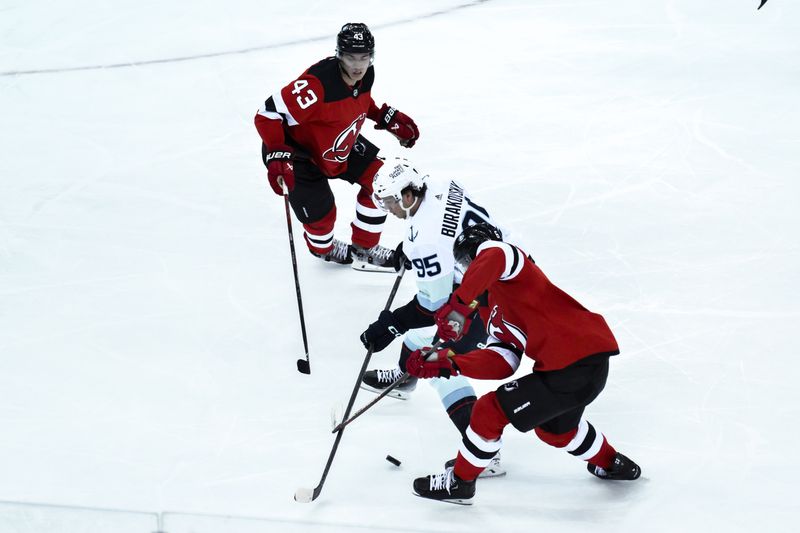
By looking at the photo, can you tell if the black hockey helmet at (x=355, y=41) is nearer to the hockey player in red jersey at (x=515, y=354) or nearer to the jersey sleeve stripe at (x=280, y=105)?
the jersey sleeve stripe at (x=280, y=105)

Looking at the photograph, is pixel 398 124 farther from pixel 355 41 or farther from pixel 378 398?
pixel 378 398

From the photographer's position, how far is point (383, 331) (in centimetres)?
299

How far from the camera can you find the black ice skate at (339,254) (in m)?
3.95

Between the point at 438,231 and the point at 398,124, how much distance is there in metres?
1.16

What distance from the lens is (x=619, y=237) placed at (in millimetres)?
4035

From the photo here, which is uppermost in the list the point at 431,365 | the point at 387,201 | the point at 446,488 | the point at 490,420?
the point at 387,201

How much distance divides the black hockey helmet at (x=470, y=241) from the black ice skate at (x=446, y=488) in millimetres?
600

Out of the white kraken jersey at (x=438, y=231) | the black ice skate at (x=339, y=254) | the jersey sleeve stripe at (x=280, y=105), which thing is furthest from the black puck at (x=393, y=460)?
the jersey sleeve stripe at (x=280, y=105)

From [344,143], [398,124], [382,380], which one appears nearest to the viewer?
[382,380]

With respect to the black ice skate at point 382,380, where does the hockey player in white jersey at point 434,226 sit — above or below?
above

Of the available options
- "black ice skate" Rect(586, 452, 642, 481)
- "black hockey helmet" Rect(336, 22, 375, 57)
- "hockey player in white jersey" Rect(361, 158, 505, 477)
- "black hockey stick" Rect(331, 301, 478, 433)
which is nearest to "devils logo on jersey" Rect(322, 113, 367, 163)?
"black hockey helmet" Rect(336, 22, 375, 57)

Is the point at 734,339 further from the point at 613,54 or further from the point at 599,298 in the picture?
the point at 613,54

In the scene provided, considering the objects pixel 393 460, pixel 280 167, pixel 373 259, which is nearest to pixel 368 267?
pixel 373 259

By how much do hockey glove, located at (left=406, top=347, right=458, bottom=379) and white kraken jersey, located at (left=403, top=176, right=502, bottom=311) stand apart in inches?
12.8
